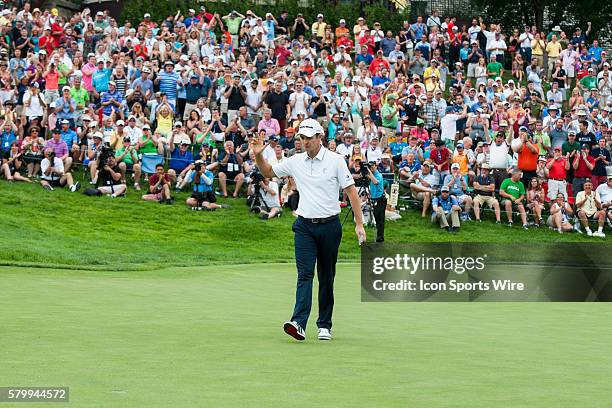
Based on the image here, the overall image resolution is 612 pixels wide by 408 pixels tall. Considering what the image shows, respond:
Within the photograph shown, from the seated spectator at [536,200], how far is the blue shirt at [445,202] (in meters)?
1.88

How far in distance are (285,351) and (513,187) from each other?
1983cm

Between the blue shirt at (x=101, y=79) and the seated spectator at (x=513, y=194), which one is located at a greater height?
the blue shirt at (x=101, y=79)

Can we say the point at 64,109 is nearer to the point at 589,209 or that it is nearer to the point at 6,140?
the point at 6,140

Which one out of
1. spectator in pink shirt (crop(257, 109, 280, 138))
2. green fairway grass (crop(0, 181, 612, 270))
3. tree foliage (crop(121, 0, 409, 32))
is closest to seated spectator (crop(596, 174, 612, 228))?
green fairway grass (crop(0, 181, 612, 270))

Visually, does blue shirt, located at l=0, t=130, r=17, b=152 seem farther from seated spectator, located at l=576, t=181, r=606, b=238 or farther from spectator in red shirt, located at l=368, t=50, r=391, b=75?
seated spectator, located at l=576, t=181, r=606, b=238

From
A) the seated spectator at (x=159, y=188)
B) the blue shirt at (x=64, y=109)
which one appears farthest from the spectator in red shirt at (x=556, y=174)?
the blue shirt at (x=64, y=109)

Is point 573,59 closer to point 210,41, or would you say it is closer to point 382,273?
point 210,41

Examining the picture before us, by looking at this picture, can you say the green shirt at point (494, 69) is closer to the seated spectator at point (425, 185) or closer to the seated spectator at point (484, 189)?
the seated spectator at point (484, 189)

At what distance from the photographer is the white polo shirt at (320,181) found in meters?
10.9

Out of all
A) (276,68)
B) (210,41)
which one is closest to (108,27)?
(210,41)

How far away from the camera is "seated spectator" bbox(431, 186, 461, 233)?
28.1m

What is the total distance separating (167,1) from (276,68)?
10.4 metres

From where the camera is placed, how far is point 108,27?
34094 millimetres

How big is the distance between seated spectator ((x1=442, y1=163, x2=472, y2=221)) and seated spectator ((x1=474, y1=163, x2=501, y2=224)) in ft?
0.71
